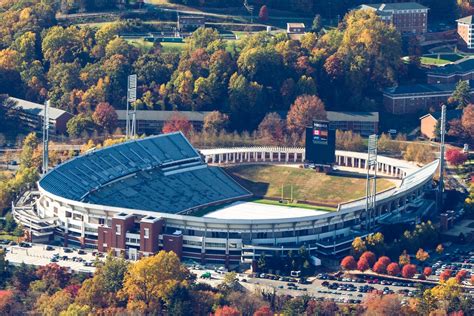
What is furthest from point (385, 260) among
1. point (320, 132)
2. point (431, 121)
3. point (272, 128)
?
point (431, 121)

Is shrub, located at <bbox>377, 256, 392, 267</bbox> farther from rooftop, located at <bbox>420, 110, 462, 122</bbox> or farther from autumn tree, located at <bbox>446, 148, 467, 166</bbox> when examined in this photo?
rooftop, located at <bbox>420, 110, 462, 122</bbox>

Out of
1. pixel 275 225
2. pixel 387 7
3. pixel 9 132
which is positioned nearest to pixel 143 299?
pixel 275 225

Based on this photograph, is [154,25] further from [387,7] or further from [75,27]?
[387,7]

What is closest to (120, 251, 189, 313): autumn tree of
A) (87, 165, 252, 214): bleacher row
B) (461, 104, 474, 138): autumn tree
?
(87, 165, 252, 214): bleacher row

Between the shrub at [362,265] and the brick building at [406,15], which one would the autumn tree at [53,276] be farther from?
the brick building at [406,15]

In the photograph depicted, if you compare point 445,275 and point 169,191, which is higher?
point 169,191

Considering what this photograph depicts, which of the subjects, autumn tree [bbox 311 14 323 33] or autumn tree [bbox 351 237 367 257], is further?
autumn tree [bbox 311 14 323 33]

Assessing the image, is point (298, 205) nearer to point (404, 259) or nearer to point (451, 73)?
point (404, 259)
